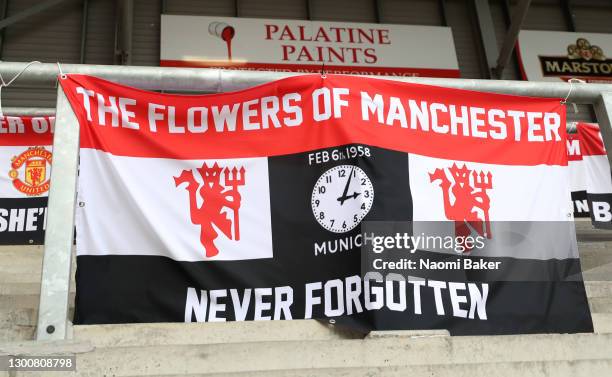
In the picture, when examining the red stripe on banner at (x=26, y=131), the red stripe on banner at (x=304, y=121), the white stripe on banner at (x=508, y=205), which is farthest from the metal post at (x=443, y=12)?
the white stripe on banner at (x=508, y=205)

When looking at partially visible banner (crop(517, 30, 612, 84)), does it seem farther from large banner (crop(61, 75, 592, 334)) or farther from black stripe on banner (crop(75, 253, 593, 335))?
black stripe on banner (crop(75, 253, 593, 335))

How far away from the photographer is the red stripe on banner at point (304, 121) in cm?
254

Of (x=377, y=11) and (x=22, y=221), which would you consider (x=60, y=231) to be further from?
(x=377, y=11)

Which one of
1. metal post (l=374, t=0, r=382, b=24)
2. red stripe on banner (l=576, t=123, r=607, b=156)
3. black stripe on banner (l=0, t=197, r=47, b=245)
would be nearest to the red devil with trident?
black stripe on banner (l=0, t=197, r=47, b=245)

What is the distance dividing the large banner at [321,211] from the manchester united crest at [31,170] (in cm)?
258

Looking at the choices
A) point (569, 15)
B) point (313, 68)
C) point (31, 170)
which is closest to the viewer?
point (31, 170)

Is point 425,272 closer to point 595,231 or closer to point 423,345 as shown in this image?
point 423,345

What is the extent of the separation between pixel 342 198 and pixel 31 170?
3402mm

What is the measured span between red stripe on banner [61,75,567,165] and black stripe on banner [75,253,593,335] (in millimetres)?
497

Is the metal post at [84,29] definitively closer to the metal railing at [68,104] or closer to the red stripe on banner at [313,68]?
the red stripe on banner at [313,68]

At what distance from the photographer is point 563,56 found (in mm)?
11188

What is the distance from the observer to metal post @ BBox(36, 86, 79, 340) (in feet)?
6.82

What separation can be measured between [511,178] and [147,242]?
1583mm

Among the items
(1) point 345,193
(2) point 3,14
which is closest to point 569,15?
(2) point 3,14
